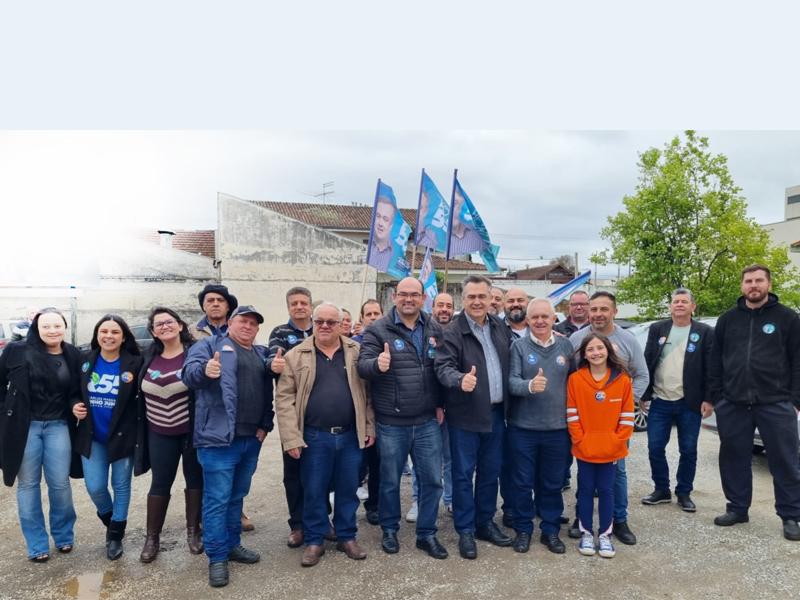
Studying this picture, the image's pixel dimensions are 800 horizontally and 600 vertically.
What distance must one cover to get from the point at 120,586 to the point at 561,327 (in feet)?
14.7

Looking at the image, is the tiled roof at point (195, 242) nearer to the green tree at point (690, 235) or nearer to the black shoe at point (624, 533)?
the green tree at point (690, 235)

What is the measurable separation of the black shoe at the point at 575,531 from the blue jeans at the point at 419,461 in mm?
1141

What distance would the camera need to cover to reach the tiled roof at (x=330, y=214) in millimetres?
34062

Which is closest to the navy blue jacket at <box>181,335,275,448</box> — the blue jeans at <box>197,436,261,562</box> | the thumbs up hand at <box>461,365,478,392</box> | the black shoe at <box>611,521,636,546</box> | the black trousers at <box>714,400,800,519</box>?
the blue jeans at <box>197,436,261,562</box>

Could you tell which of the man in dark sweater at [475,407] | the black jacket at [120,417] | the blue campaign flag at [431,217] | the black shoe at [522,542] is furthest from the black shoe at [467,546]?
the blue campaign flag at [431,217]

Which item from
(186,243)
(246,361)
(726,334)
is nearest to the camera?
(246,361)

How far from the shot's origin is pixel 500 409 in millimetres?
4312

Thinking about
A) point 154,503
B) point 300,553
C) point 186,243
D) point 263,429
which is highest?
point 186,243

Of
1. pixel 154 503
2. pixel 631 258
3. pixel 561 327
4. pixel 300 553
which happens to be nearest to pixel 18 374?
pixel 154 503

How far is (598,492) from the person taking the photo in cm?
418

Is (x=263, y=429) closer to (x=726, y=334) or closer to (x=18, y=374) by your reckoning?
(x=18, y=374)

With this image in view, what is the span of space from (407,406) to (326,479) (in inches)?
31.9

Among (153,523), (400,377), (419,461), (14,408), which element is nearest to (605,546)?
(419,461)

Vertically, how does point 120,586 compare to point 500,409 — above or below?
below
